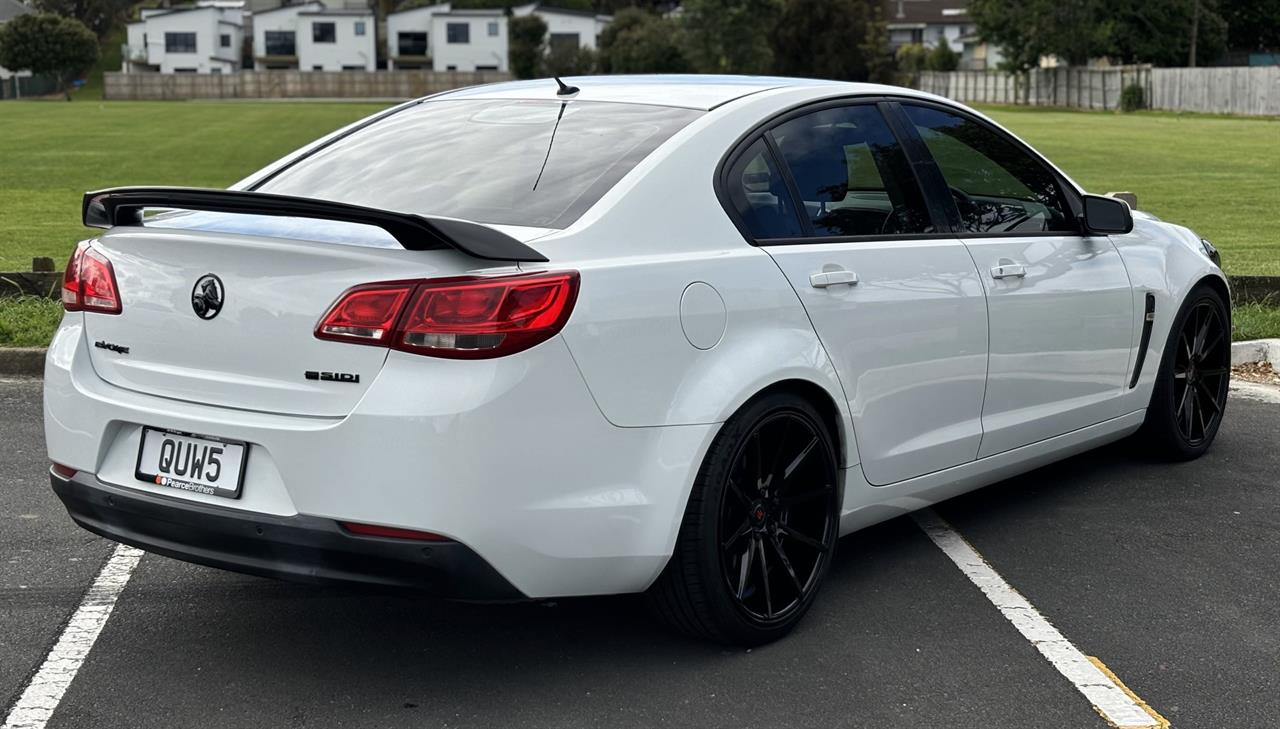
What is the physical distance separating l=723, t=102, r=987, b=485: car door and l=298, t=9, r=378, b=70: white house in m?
123

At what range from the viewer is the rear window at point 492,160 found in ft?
13.9

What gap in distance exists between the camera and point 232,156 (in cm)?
3291

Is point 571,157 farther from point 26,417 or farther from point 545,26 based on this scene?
point 545,26

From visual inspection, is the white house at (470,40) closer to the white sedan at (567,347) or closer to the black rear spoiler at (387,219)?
the white sedan at (567,347)

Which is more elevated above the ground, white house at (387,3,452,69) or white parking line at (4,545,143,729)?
white house at (387,3,452,69)

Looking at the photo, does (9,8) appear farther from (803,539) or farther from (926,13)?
(803,539)

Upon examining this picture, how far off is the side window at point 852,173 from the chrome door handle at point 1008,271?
0.30m

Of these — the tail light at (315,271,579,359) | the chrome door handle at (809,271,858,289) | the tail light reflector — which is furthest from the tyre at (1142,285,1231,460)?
the tail light reflector

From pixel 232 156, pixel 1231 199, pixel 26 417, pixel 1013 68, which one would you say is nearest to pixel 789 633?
pixel 26 417

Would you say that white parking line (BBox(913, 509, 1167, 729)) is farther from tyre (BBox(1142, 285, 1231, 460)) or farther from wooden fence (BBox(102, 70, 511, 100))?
wooden fence (BBox(102, 70, 511, 100))

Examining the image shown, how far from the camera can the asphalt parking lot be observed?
3936 mm

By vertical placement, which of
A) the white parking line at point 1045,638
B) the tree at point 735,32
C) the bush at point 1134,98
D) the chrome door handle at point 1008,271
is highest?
the tree at point 735,32

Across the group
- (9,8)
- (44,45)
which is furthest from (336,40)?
(9,8)

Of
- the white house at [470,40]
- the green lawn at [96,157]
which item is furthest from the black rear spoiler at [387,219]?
the white house at [470,40]
